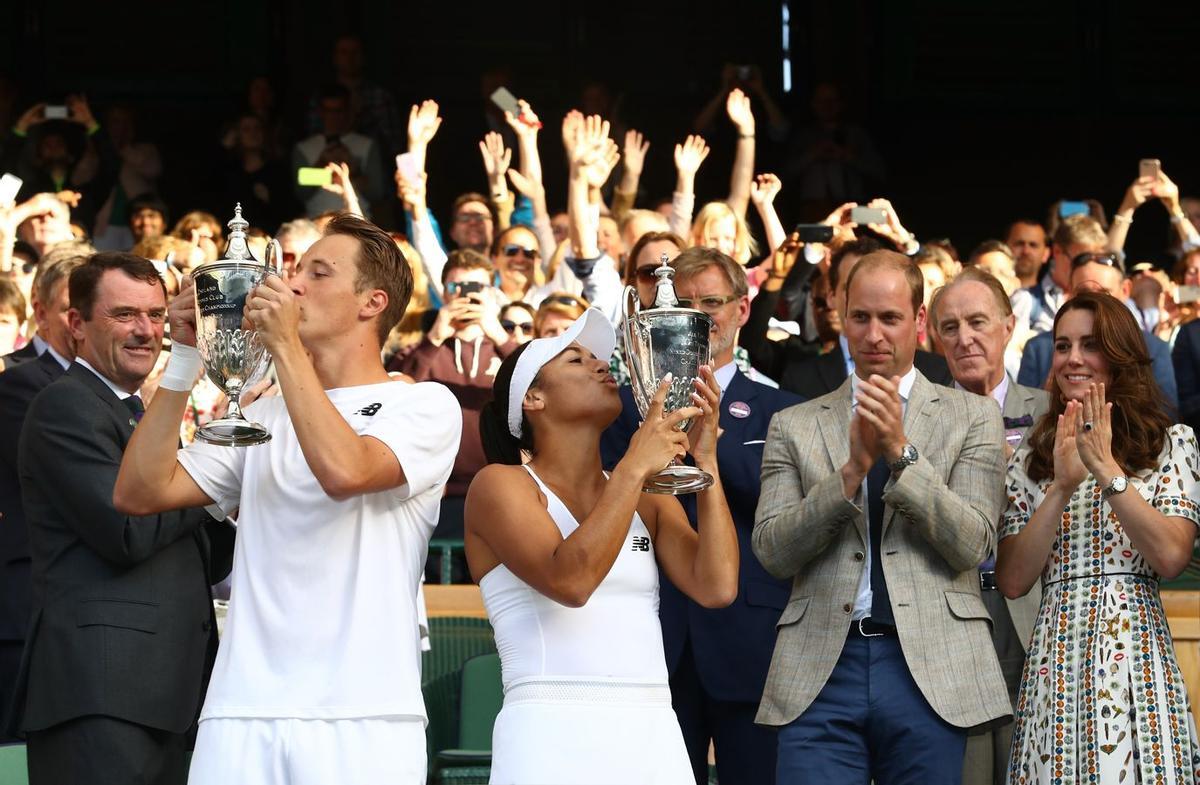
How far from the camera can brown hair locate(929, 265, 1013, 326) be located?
6.06 metres

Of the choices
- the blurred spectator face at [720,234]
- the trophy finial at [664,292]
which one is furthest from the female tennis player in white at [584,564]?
the blurred spectator face at [720,234]

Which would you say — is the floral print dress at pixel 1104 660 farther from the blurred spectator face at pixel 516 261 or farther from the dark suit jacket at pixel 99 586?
the blurred spectator face at pixel 516 261

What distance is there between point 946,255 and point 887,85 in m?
5.53

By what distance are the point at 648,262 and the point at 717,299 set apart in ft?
3.27

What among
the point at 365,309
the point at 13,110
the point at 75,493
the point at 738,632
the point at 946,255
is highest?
the point at 13,110

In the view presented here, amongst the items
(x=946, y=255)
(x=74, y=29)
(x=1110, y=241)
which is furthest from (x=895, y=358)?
(x=74, y=29)

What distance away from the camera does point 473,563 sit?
4.05 m

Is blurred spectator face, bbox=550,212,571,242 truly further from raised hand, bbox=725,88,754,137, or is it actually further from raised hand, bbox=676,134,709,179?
raised hand, bbox=725,88,754,137

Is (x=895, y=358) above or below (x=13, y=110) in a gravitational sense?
below

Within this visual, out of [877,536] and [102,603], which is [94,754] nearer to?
[102,603]

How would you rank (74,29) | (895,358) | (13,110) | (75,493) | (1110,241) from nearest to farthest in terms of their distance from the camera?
(75,493)
(895,358)
(1110,241)
(13,110)
(74,29)

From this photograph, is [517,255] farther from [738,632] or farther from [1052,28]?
[1052,28]

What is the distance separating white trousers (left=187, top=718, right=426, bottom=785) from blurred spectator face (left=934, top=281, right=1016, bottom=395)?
9.58 feet

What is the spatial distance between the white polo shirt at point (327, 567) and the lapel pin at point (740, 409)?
1592 millimetres
